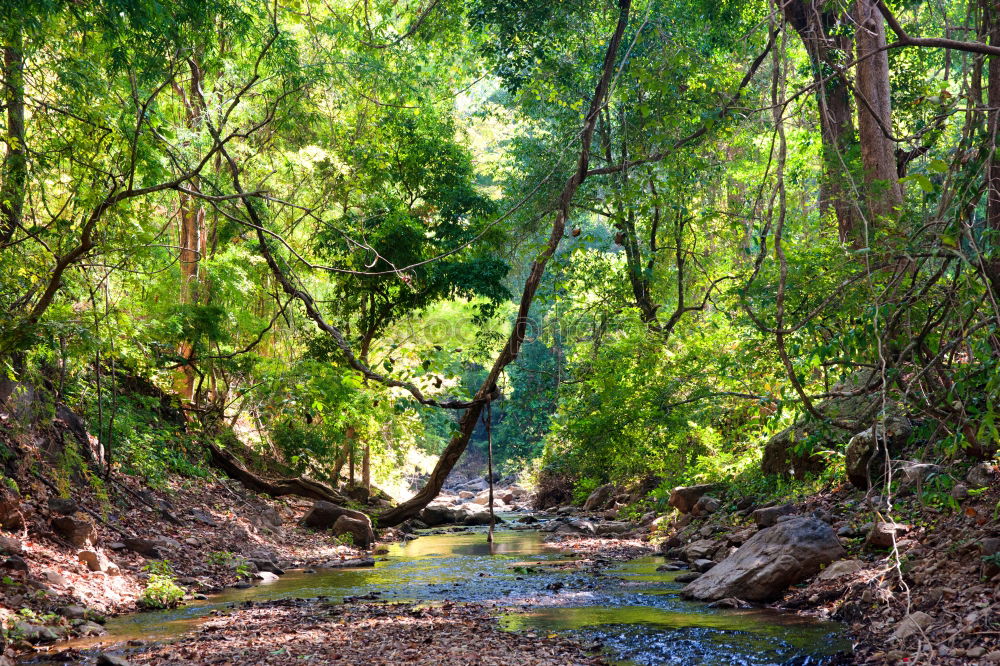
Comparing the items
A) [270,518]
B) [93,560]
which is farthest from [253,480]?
[93,560]

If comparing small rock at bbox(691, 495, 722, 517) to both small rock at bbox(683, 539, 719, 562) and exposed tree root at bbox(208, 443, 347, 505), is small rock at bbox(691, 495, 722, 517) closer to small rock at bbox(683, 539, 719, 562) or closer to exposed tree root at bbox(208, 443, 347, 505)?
small rock at bbox(683, 539, 719, 562)

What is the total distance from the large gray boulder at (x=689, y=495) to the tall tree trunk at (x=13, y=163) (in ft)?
31.5

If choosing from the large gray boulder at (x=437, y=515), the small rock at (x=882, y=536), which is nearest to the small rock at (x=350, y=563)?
the small rock at (x=882, y=536)

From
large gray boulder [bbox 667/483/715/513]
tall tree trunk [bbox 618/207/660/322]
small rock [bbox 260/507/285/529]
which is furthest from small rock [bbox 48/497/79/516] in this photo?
tall tree trunk [bbox 618/207/660/322]

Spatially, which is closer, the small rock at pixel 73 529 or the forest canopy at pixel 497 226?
the forest canopy at pixel 497 226

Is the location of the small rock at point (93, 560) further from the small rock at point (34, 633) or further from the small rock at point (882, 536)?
the small rock at point (882, 536)

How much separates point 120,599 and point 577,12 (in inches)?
387

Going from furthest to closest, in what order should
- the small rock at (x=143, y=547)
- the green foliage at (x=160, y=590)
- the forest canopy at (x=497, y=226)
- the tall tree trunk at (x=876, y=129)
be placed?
the tall tree trunk at (x=876, y=129), the small rock at (x=143, y=547), the green foliage at (x=160, y=590), the forest canopy at (x=497, y=226)

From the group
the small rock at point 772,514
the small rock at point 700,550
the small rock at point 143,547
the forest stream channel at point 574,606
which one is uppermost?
the small rock at point 772,514

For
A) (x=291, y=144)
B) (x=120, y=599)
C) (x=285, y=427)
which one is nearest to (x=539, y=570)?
(x=120, y=599)

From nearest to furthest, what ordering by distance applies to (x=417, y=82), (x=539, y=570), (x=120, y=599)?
1. (x=120, y=599)
2. (x=539, y=570)
3. (x=417, y=82)

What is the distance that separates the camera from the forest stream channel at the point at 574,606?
5.13 meters

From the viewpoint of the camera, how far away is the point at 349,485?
669 inches

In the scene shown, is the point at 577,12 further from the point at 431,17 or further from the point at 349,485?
the point at 349,485
